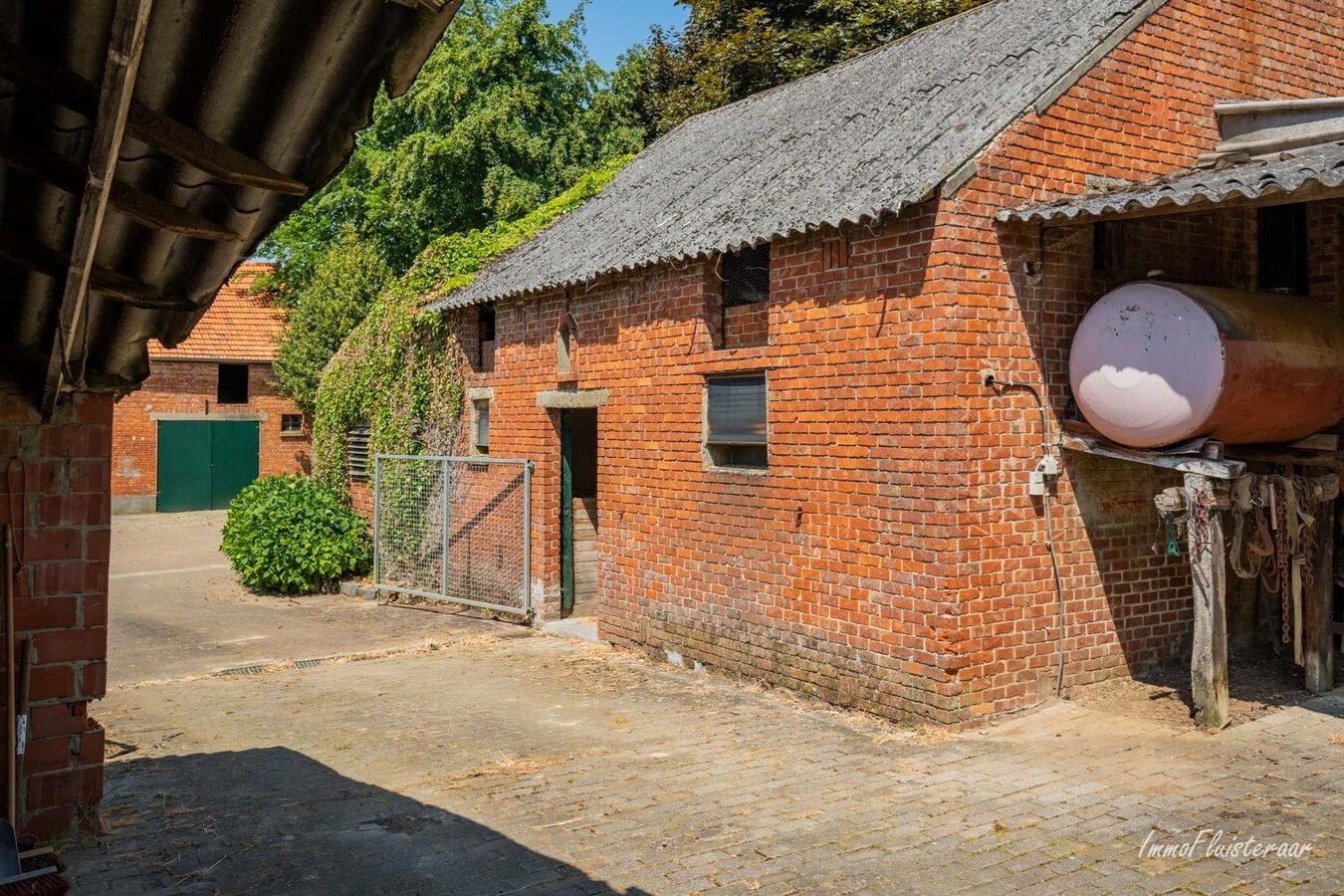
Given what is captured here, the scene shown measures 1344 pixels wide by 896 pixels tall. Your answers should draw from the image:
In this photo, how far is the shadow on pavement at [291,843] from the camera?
16.4ft

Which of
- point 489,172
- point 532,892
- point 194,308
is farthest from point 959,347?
point 489,172

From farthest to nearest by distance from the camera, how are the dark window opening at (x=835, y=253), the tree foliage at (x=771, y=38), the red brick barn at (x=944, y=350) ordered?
the tree foliage at (x=771, y=38) → the dark window opening at (x=835, y=253) → the red brick barn at (x=944, y=350)

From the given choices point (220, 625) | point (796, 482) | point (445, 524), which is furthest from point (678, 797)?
point (220, 625)

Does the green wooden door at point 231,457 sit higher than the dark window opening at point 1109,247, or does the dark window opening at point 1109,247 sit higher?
the dark window opening at point 1109,247

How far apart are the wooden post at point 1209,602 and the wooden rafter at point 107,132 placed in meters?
6.65

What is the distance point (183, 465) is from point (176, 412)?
4.95 feet

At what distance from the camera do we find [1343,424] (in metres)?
8.10

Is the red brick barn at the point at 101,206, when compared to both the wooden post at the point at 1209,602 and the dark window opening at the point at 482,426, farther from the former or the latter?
the dark window opening at the point at 482,426

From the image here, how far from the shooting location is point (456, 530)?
13945mm

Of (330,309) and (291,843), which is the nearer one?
(291,843)

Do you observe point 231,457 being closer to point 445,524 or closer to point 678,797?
point 445,524

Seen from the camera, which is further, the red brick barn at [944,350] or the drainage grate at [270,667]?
the drainage grate at [270,667]

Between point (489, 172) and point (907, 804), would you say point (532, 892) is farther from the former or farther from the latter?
point (489, 172)

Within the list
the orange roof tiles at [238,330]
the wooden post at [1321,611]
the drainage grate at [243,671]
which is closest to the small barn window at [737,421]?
the wooden post at [1321,611]
